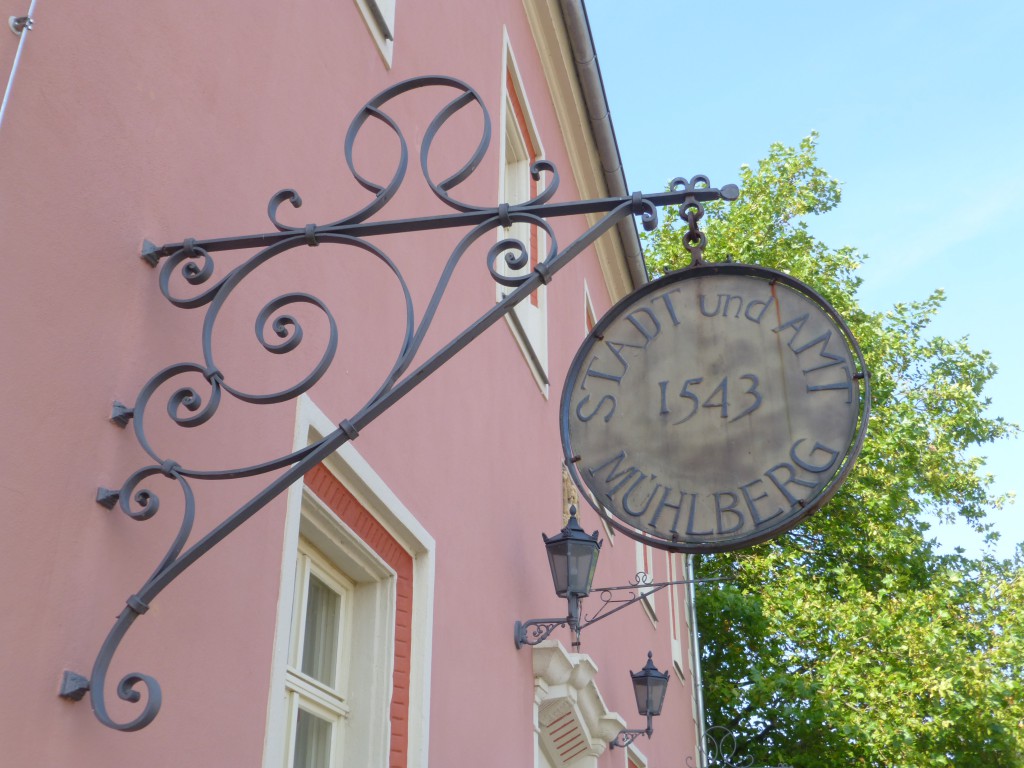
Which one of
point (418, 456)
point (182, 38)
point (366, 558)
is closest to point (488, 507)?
point (418, 456)

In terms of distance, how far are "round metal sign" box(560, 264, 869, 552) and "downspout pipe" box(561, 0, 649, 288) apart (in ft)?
19.3

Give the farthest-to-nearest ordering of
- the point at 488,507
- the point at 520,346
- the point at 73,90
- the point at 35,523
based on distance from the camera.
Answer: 1. the point at 520,346
2. the point at 488,507
3. the point at 73,90
4. the point at 35,523

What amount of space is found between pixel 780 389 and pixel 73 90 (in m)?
1.88

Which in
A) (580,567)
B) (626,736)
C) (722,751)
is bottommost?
(626,736)

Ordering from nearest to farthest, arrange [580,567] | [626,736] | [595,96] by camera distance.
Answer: [580,567] → [626,736] → [595,96]

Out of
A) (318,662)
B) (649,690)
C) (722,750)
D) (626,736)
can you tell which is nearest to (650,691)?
(649,690)

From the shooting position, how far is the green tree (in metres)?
15.5

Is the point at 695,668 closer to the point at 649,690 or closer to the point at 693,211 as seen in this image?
the point at 649,690

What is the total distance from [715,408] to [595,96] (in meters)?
7.75

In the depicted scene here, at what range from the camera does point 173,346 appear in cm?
309

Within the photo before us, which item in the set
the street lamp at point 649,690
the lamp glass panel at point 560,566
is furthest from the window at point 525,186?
the street lamp at point 649,690

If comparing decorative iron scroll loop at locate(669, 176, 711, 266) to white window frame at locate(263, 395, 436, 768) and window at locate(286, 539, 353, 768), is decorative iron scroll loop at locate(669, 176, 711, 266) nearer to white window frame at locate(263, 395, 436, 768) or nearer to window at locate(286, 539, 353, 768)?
white window frame at locate(263, 395, 436, 768)

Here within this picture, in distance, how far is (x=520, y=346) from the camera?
24.3ft

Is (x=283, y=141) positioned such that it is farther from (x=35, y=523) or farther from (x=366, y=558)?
(x=35, y=523)
